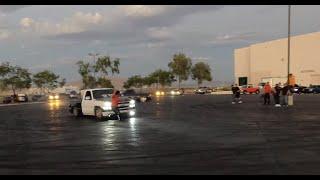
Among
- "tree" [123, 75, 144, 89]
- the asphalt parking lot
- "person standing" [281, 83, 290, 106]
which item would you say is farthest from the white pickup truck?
"tree" [123, 75, 144, 89]

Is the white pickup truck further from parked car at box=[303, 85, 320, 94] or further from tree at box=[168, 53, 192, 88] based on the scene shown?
tree at box=[168, 53, 192, 88]

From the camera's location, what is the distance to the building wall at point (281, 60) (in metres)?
109

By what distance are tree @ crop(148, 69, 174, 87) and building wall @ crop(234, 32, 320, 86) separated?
62.6 ft

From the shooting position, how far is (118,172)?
977 cm

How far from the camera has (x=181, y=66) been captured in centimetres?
12812

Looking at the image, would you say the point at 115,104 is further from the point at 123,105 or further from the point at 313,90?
the point at 313,90

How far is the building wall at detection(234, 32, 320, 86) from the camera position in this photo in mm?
108812

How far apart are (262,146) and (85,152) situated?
4.71 m

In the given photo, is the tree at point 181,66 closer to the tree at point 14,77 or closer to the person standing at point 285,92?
the tree at point 14,77

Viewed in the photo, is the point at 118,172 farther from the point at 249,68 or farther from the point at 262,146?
the point at 249,68

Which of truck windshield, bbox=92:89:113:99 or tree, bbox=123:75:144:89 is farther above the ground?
truck windshield, bbox=92:89:113:99

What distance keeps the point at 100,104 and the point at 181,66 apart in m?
102

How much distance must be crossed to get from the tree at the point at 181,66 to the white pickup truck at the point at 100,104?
9892 cm

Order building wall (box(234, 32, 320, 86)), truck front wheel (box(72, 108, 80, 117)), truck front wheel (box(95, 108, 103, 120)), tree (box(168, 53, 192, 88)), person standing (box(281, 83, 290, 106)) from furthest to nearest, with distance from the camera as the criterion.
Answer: tree (box(168, 53, 192, 88)) → building wall (box(234, 32, 320, 86)) → person standing (box(281, 83, 290, 106)) → truck front wheel (box(72, 108, 80, 117)) → truck front wheel (box(95, 108, 103, 120))
